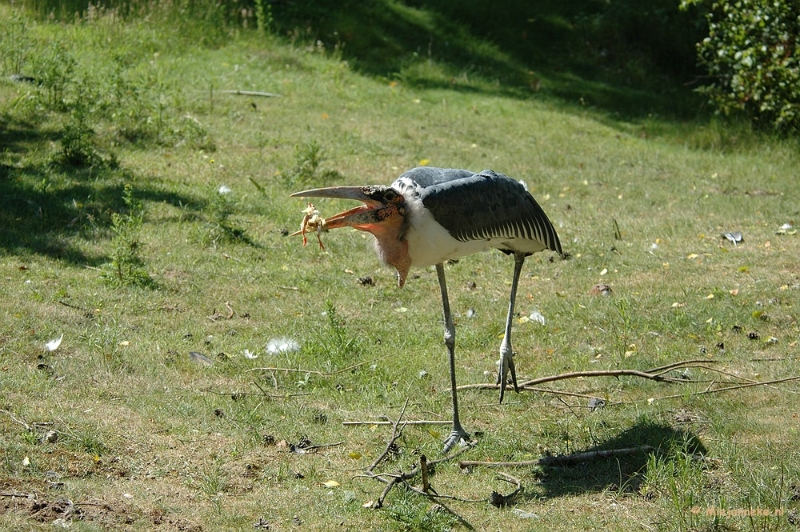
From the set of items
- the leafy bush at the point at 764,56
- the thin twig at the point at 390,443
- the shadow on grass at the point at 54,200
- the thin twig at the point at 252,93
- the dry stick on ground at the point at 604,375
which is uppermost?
the leafy bush at the point at 764,56

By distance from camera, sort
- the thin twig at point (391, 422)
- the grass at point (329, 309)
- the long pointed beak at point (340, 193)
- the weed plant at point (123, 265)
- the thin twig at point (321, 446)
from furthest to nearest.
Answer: the weed plant at point (123, 265) → the thin twig at point (391, 422) → the thin twig at point (321, 446) → the grass at point (329, 309) → the long pointed beak at point (340, 193)

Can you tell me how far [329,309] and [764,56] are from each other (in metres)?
7.46

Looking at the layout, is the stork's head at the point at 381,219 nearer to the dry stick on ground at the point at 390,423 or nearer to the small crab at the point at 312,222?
the small crab at the point at 312,222

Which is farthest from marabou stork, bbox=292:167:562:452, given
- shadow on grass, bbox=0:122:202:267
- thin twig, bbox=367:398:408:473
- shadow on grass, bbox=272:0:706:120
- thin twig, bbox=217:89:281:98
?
shadow on grass, bbox=272:0:706:120

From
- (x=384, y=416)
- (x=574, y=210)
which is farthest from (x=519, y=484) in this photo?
(x=574, y=210)

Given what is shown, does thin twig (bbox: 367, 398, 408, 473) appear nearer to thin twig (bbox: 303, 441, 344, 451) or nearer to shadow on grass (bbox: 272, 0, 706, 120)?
thin twig (bbox: 303, 441, 344, 451)

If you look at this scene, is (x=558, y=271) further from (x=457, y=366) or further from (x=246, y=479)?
(x=246, y=479)

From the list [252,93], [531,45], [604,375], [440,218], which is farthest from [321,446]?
[531,45]

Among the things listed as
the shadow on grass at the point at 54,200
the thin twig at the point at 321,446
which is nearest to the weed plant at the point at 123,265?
the shadow on grass at the point at 54,200

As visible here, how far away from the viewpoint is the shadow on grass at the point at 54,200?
7641mm

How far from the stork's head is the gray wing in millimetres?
182

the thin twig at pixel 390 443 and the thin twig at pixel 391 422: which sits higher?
the thin twig at pixel 390 443

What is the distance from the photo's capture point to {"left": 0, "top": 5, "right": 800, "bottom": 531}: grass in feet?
15.8

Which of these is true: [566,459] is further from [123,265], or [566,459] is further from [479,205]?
[123,265]
